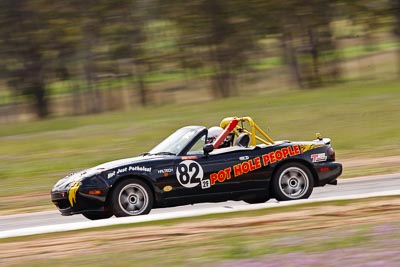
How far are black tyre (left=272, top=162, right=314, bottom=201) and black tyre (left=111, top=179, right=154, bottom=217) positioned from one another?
72.7 inches

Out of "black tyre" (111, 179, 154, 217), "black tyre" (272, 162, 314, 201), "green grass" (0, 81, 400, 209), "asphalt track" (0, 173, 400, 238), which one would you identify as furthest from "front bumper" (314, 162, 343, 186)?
"green grass" (0, 81, 400, 209)

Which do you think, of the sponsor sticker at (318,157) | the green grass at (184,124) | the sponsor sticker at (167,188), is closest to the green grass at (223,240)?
the sponsor sticker at (167,188)

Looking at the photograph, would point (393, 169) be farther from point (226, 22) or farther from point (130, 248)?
point (226, 22)

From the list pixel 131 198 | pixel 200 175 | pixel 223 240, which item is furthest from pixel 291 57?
pixel 223 240

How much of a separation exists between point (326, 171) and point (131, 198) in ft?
9.49

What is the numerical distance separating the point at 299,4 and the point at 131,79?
9.04m

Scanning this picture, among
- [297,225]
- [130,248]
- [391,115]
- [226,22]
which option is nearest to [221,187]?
[297,225]

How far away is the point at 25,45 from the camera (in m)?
43.9

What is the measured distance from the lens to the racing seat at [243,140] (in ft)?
42.3

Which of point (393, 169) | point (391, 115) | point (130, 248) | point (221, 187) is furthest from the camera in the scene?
point (391, 115)

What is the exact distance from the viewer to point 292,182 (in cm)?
1303

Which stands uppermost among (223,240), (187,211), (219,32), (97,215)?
(219,32)

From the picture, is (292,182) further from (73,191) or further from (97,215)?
(73,191)

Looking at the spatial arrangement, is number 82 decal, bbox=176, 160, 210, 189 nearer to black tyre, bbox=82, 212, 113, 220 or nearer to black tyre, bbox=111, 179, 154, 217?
black tyre, bbox=111, 179, 154, 217
